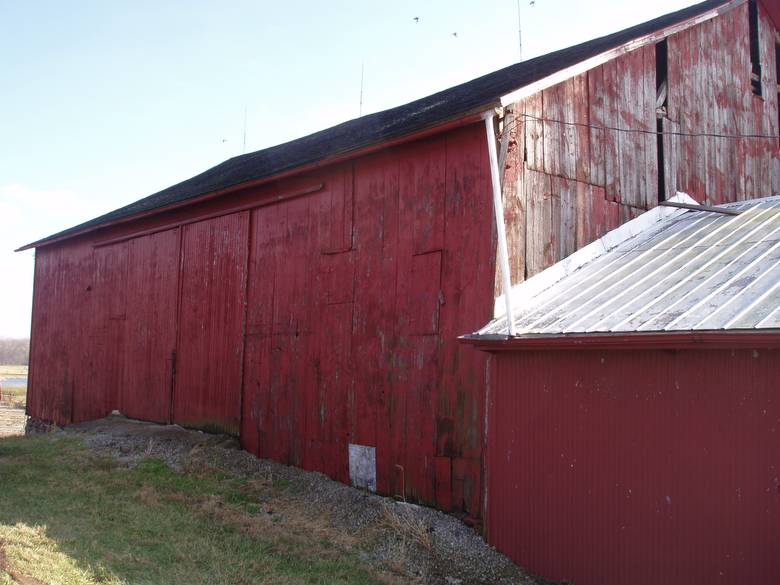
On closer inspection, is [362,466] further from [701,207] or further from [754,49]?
[754,49]

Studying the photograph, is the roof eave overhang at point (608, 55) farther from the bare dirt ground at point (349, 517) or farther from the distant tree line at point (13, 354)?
the distant tree line at point (13, 354)

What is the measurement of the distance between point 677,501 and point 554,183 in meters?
4.25

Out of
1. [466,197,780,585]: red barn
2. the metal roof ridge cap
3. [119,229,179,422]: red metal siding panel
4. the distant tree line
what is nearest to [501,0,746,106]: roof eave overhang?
the metal roof ridge cap

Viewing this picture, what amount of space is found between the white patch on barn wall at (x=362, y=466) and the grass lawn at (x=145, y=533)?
3.27 ft

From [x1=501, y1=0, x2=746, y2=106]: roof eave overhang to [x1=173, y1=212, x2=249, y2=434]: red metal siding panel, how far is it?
5662 mm

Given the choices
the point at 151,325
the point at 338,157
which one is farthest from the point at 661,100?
the point at 151,325

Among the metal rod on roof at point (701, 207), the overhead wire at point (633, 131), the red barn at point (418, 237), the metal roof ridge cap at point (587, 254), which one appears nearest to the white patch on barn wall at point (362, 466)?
the red barn at point (418, 237)

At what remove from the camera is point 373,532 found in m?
8.02

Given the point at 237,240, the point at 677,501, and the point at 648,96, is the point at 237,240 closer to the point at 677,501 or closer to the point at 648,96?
the point at 648,96

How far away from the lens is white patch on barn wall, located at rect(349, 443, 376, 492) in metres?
9.45

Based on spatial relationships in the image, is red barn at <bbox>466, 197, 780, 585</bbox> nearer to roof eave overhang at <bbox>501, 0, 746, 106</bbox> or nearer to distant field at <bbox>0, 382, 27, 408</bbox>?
roof eave overhang at <bbox>501, 0, 746, 106</bbox>

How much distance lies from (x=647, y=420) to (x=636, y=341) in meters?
0.73

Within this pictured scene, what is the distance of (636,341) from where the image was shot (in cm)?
611

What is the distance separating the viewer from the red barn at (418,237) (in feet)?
28.2
